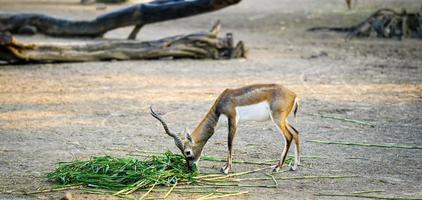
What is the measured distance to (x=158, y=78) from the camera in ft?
41.8

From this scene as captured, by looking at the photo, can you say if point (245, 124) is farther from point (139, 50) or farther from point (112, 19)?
point (112, 19)

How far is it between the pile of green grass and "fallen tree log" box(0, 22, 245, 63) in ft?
23.9

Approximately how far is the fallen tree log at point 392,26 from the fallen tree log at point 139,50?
14.6 ft

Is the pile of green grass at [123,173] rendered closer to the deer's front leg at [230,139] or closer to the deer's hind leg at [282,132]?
the deer's front leg at [230,139]

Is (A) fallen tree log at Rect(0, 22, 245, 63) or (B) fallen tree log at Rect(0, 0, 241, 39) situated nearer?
(A) fallen tree log at Rect(0, 22, 245, 63)

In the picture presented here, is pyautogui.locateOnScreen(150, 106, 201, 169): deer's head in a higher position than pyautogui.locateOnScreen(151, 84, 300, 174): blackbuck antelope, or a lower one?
lower

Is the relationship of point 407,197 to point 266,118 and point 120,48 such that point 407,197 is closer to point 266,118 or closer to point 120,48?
point 266,118

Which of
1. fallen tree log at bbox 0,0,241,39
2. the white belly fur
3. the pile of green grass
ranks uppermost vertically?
the white belly fur

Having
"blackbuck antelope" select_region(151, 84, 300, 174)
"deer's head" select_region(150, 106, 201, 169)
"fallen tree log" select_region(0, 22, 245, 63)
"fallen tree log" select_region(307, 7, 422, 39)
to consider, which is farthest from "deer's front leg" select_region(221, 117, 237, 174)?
"fallen tree log" select_region(307, 7, 422, 39)

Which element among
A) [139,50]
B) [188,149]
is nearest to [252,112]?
[188,149]

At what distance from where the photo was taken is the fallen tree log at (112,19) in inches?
605

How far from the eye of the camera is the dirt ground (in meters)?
7.03

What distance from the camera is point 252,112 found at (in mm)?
6840

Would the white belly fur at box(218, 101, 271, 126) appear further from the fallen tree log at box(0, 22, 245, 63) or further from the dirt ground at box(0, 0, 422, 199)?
the fallen tree log at box(0, 22, 245, 63)
